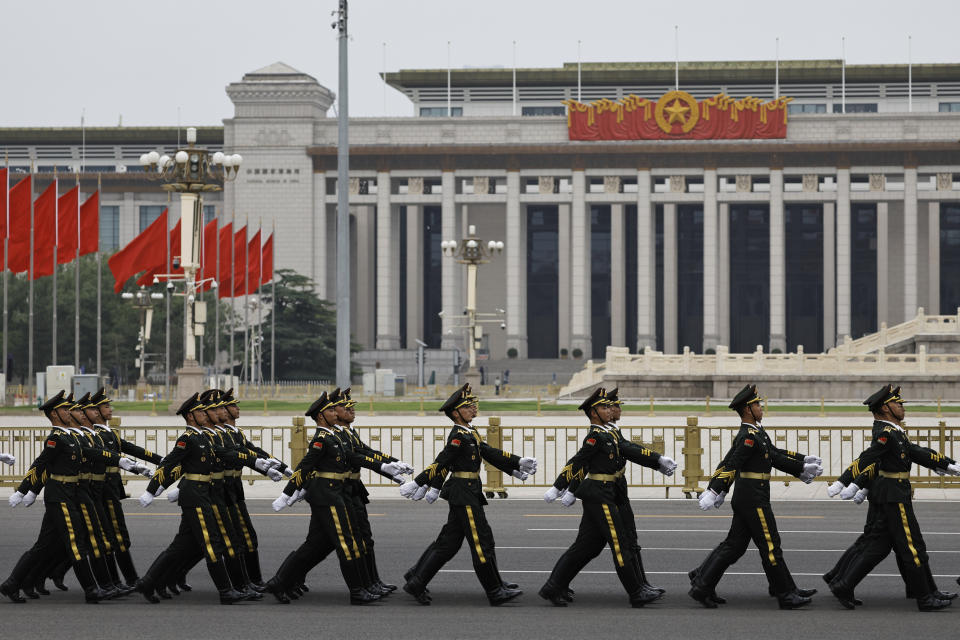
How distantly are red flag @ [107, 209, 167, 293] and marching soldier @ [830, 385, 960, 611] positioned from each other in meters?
36.1

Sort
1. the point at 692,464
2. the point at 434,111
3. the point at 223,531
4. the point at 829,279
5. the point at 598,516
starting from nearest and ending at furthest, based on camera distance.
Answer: the point at 598,516 < the point at 223,531 < the point at 692,464 < the point at 829,279 < the point at 434,111

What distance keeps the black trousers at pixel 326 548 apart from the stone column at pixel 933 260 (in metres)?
81.9

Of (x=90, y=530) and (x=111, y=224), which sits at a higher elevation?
(x=111, y=224)

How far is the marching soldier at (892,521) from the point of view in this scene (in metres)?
11.3

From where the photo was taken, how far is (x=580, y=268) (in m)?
86.9

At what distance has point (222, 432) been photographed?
12055 mm

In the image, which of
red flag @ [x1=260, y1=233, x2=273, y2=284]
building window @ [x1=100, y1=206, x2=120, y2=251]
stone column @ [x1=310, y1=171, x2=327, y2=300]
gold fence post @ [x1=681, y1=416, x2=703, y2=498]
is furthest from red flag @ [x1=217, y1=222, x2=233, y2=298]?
building window @ [x1=100, y1=206, x2=120, y2=251]

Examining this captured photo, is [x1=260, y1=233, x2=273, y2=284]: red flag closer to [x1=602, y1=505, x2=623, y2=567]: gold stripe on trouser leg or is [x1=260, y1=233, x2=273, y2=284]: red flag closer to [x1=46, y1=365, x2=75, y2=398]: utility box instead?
[x1=46, y1=365, x2=75, y2=398]: utility box

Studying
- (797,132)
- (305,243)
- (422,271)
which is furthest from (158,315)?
(797,132)

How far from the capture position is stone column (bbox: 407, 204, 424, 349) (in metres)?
93.8

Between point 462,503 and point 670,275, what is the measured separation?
264ft

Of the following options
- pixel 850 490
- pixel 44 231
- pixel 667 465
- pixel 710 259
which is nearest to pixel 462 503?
pixel 667 465

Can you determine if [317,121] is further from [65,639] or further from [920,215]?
[65,639]

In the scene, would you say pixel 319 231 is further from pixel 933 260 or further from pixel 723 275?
pixel 933 260
